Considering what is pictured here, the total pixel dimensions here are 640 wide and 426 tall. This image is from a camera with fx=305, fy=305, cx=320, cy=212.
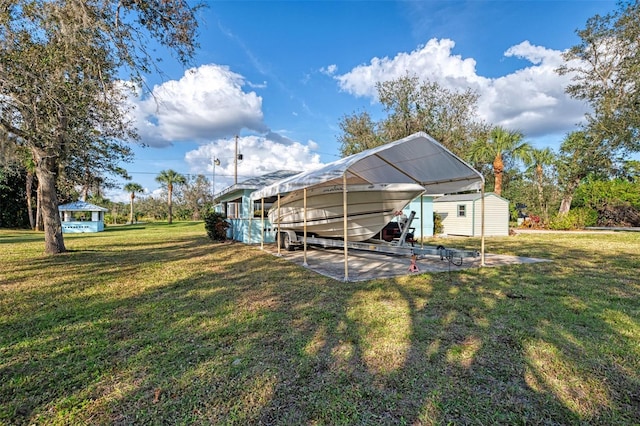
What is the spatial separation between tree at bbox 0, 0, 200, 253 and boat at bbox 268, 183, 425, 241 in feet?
16.0

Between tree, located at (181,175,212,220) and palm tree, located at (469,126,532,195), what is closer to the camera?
palm tree, located at (469,126,532,195)

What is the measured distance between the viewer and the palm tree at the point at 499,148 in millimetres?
20891

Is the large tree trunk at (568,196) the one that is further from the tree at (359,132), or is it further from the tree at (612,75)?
the tree at (359,132)

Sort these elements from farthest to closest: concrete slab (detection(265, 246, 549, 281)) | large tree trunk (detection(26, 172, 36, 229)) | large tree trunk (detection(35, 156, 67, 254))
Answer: large tree trunk (detection(26, 172, 36, 229)), large tree trunk (detection(35, 156, 67, 254)), concrete slab (detection(265, 246, 549, 281))

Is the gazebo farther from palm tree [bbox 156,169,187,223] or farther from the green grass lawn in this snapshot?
the green grass lawn

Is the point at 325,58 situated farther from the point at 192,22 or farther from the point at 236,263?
the point at 236,263

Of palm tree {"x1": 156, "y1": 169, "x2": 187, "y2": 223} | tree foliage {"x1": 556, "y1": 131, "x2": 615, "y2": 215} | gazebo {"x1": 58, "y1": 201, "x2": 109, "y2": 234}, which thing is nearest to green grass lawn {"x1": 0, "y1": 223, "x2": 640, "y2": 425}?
tree foliage {"x1": 556, "y1": 131, "x2": 615, "y2": 215}

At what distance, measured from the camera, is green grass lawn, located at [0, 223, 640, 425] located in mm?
2176

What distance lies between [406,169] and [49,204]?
Result: 11054 mm

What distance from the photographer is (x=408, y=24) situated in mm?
12828

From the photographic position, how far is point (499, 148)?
2114cm

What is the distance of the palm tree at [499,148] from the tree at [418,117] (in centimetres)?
248

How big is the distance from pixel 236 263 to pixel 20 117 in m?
6.01

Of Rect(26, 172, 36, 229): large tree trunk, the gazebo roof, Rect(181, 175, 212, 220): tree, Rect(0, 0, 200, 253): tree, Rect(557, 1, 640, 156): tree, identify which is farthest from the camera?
Rect(181, 175, 212, 220): tree
